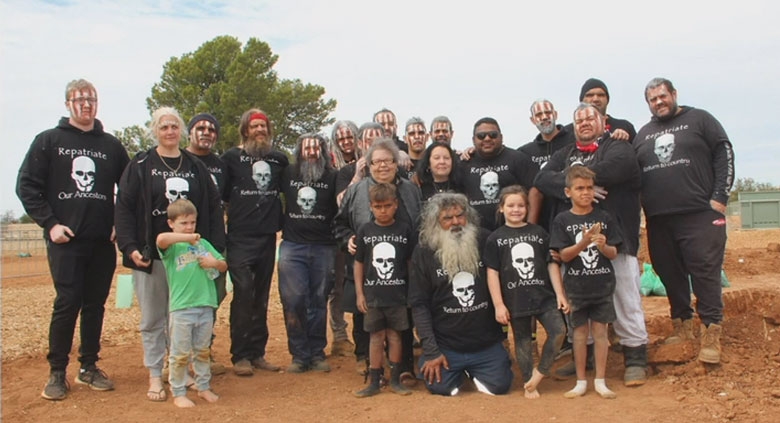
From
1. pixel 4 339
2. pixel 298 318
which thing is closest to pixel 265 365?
pixel 298 318

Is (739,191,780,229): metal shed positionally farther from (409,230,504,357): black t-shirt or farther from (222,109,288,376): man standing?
(222,109,288,376): man standing

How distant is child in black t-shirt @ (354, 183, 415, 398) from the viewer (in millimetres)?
5430

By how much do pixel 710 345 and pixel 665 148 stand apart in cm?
168

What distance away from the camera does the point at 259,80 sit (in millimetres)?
31734

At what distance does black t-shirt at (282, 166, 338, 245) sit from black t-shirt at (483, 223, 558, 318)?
1.75m

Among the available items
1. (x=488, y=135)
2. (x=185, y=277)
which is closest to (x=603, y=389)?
(x=488, y=135)

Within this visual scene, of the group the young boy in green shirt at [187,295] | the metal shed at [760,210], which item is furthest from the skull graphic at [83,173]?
the metal shed at [760,210]

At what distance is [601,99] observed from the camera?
649 cm

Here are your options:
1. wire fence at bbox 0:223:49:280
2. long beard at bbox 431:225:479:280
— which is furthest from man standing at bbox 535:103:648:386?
wire fence at bbox 0:223:49:280

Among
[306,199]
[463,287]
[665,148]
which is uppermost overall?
[665,148]

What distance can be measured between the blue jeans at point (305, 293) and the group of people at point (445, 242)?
390 mm

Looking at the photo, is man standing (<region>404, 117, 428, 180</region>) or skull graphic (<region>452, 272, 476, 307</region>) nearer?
skull graphic (<region>452, 272, 476, 307</region>)

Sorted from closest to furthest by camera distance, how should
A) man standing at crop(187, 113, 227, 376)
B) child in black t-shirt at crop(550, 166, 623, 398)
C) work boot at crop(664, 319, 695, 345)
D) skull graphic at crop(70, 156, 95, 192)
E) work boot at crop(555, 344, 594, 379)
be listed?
child in black t-shirt at crop(550, 166, 623, 398) < skull graphic at crop(70, 156, 95, 192) < work boot at crop(555, 344, 594, 379) < work boot at crop(664, 319, 695, 345) < man standing at crop(187, 113, 227, 376)

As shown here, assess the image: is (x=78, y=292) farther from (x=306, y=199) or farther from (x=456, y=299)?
(x=456, y=299)
